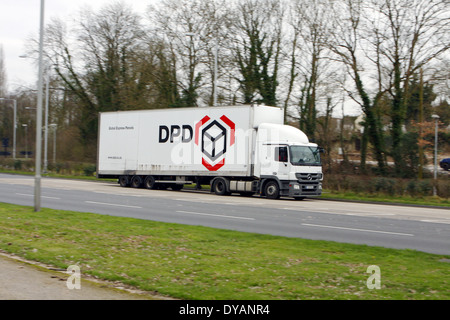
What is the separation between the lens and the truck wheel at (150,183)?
29750 mm

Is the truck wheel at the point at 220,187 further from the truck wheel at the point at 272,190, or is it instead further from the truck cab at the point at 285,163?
the truck wheel at the point at 272,190

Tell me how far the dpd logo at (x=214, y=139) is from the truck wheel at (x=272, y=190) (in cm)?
269

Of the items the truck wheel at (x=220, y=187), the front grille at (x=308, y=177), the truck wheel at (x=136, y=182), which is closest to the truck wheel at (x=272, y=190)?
the front grille at (x=308, y=177)

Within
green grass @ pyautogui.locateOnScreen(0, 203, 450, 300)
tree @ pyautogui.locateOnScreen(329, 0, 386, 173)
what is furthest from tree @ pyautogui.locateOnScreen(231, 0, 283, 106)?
green grass @ pyautogui.locateOnScreen(0, 203, 450, 300)

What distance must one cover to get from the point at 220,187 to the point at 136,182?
21.5 feet

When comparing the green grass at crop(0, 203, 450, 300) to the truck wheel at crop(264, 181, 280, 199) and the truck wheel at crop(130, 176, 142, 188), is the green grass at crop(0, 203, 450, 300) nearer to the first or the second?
the truck wheel at crop(264, 181, 280, 199)

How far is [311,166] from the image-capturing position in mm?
24656

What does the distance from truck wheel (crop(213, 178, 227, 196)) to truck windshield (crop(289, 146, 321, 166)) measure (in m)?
3.94

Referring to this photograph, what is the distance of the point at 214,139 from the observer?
86.4 ft

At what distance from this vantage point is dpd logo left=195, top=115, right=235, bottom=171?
84.7ft

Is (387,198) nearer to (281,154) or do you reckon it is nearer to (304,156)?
(304,156)

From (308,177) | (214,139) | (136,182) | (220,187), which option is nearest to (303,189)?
(308,177)

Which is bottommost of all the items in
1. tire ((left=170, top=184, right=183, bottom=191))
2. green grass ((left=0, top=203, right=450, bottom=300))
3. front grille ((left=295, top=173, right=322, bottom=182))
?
green grass ((left=0, top=203, right=450, bottom=300))
